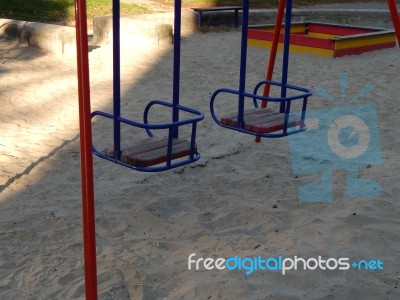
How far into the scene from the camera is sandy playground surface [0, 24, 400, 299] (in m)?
2.69

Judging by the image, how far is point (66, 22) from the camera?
425 inches

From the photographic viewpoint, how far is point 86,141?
2184 mm

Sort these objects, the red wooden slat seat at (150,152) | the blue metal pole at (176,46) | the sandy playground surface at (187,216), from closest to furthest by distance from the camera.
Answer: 1. the sandy playground surface at (187,216)
2. the red wooden slat seat at (150,152)
3. the blue metal pole at (176,46)

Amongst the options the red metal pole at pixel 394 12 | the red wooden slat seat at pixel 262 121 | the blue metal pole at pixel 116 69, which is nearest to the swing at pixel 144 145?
the blue metal pole at pixel 116 69

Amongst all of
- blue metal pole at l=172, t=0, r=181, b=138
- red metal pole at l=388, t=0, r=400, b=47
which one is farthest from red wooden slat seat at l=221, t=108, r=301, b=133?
red metal pole at l=388, t=0, r=400, b=47

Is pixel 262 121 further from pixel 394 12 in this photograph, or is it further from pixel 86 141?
pixel 86 141

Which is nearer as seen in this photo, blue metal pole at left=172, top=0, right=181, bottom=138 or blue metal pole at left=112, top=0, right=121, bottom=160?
blue metal pole at left=112, top=0, right=121, bottom=160

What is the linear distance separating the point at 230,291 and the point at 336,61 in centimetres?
560

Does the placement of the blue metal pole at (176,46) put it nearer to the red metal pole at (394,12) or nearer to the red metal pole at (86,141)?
the red metal pole at (86,141)

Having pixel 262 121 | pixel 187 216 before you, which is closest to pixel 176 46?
pixel 262 121

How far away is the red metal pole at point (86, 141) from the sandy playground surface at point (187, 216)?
358 millimetres

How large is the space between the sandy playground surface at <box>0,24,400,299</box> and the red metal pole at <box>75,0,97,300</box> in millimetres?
358

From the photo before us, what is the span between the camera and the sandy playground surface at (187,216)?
2689 millimetres

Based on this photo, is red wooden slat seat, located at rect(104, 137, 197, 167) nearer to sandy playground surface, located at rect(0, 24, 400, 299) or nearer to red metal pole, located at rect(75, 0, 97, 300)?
sandy playground surface, located at rect(0, 24, 400, 299)
